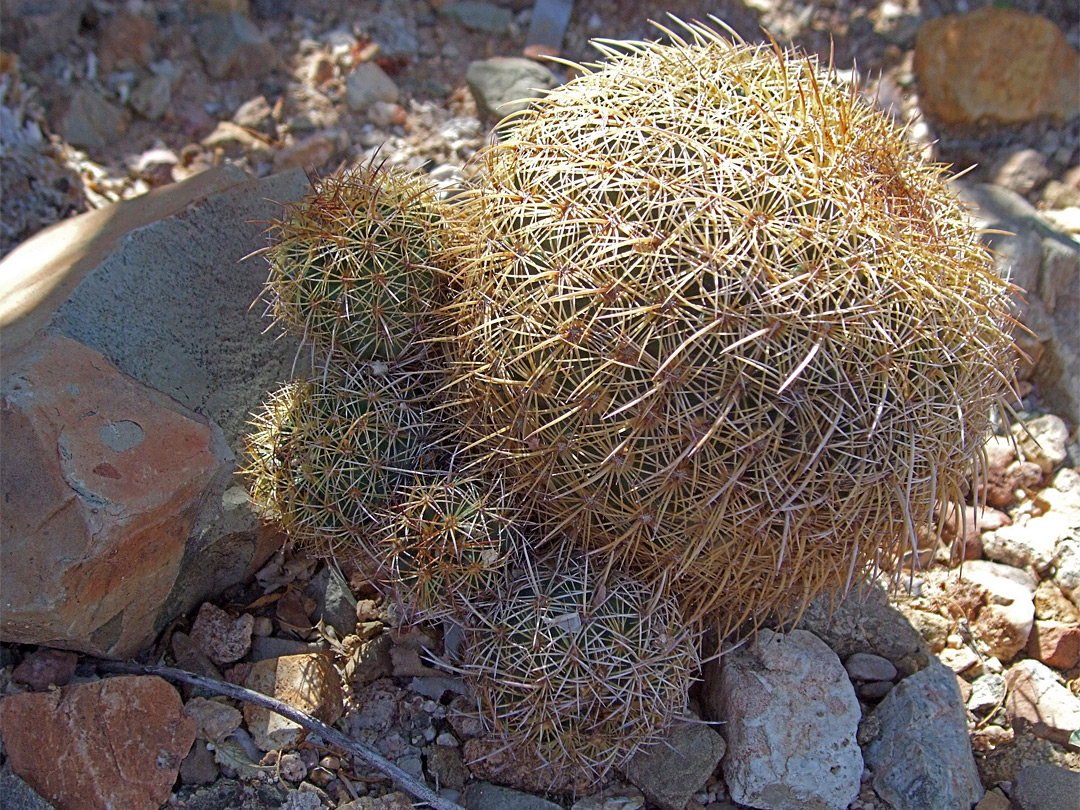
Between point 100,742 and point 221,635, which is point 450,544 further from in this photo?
point 100,742

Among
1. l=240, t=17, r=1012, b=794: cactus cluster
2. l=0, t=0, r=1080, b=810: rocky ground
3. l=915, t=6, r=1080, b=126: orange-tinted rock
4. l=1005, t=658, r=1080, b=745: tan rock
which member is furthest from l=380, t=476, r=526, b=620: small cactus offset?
l=915, t=6, r=1080, b=126: orange-tinted rock

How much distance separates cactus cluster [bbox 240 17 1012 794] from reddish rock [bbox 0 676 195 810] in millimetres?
625

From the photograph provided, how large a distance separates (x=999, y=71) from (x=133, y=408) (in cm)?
439

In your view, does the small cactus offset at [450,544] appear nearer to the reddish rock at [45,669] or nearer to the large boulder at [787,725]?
the large boulder at [787,725]

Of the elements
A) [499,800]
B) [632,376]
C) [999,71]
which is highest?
[999,71]

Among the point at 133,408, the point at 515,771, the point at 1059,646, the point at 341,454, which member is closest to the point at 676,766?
the point at 515,771

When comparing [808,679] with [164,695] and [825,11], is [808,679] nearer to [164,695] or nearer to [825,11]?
[164,695]

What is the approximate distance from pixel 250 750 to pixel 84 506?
2.74 ft

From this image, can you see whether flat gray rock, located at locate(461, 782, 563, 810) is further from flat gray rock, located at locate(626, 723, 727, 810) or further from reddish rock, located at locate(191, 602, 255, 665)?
reddish rock, located at locate(191, 602, 255, 665)

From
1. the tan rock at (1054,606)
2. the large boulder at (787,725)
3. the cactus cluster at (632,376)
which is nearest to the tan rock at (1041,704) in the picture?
the tan rock at (1054,606)

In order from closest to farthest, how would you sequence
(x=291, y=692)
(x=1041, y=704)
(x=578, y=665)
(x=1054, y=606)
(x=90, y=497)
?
1. (x=578, y=665)
2. (x=90, y=497)
3. (x=291, y=692)
4. (x=1041, y=704)
5. (x=1054, y=606)

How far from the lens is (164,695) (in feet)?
8.40

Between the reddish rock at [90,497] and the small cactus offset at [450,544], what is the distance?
2.26ft

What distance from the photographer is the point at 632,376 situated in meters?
2.17
